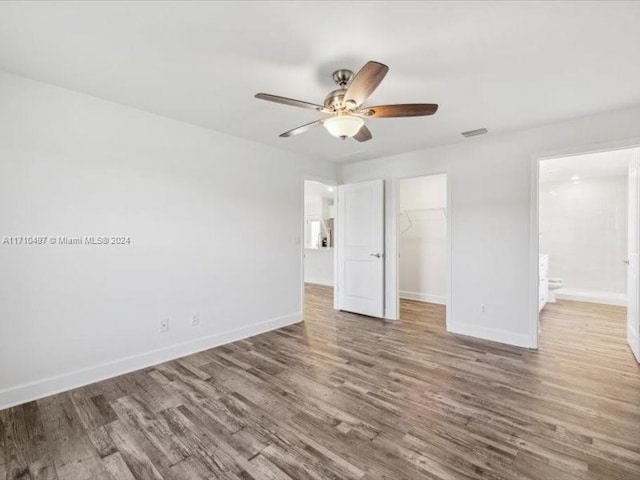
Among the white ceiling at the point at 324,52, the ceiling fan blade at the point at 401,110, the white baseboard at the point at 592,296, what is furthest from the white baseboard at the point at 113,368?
the white baseboard at the point at 592,296

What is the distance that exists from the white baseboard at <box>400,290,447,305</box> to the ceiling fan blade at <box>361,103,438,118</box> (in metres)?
4.24

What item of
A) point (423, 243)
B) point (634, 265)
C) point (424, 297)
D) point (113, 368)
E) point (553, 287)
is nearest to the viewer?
point (113, 368)


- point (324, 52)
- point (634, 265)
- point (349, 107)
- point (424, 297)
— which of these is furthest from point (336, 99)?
point (424, 297)

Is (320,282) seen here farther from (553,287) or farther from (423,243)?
(553,287)

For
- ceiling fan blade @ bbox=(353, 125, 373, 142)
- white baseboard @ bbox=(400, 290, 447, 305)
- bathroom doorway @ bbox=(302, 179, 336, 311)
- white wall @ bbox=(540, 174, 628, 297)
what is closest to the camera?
ceiling fan blade @ bbox=(353, 125, 373, 142)

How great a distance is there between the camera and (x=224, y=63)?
85.1 inches

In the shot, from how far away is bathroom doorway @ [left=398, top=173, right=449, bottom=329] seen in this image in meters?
5.67

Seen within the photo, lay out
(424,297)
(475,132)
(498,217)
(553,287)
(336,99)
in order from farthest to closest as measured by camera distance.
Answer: (424,297), (553,287), (498,217), (475,132), (336,99)

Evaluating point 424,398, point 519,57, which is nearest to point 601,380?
point 424,398

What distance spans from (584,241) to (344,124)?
642 cm

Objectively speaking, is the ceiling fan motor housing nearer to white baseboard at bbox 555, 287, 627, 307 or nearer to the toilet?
the toilet

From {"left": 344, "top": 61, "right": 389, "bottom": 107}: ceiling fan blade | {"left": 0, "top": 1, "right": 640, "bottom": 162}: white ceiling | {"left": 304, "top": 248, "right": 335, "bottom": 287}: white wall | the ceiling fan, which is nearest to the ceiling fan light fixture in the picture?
the ceiling fan

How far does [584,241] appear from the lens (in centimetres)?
609

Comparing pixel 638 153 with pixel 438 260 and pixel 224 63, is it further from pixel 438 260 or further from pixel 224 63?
pixel 224 63
